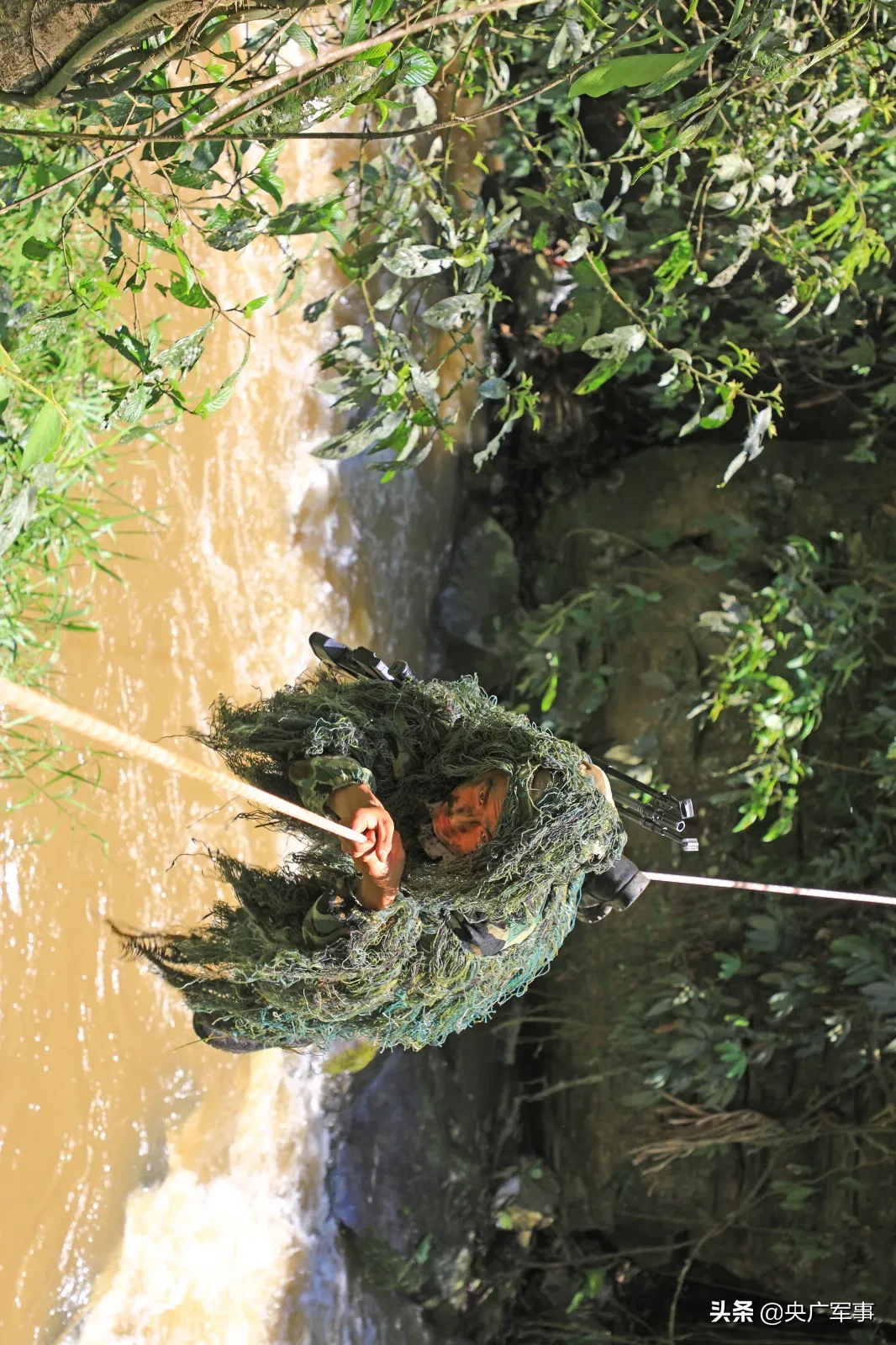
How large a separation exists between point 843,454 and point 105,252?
219cm

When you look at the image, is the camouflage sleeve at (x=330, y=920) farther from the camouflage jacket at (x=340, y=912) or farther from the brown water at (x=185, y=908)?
the brown water at (x=185, y=908)

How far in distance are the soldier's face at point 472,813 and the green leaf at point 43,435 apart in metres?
0.77

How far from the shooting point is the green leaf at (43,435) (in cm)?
114

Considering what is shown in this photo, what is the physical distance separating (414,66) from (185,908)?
85.1 inches

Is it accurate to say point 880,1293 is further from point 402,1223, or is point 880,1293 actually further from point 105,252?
point 105,252

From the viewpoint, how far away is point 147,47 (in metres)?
1.28

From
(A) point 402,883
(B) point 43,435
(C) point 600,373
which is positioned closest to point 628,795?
(A) point 402,883

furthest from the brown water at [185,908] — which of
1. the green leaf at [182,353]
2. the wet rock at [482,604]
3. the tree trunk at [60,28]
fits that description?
the tree trunk at [60,28]

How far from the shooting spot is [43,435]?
1147 mm

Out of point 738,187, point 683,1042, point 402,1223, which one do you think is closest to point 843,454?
point 738,187

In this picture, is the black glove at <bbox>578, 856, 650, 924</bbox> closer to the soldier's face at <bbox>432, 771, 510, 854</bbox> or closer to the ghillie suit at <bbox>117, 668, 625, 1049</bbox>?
the ghillie suit at <bbox>117, 668, 625, 1049</bbox>

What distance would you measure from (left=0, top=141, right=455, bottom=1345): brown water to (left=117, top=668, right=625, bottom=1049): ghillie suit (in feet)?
1.46

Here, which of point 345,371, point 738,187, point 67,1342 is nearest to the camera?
point 345,371

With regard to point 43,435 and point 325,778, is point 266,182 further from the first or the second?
point 325,778
